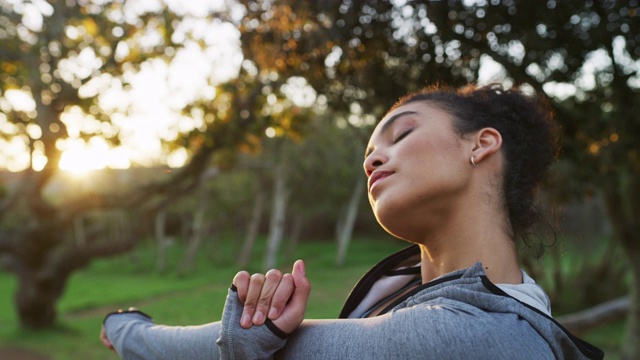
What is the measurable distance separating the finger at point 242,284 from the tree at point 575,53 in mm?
3198

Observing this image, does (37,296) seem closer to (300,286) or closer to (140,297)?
(140,297)

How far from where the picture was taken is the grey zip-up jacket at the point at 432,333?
3.14 feet

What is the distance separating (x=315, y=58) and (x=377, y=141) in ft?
12.0

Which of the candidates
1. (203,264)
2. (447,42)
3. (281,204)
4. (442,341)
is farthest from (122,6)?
(203,264)

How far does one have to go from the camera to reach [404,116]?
1.48 metres

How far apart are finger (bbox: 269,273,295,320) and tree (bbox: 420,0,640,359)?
3191 mm

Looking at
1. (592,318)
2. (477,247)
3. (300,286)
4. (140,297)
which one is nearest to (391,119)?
(477,247)

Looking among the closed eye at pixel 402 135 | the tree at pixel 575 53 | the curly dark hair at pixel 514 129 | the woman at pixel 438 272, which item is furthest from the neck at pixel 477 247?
the tree at pixel 575 53

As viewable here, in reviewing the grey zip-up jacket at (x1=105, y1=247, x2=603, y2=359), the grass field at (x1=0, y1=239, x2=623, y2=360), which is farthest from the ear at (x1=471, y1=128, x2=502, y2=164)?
the grass field at (x1=0, y1=239, x2=623, y2=360)

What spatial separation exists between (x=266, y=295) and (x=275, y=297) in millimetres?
20

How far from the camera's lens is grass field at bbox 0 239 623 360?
11.6 meters

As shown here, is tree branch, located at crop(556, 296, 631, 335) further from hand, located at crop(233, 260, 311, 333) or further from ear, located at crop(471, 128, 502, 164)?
hand, located at crop(233, 260, 311, 333)

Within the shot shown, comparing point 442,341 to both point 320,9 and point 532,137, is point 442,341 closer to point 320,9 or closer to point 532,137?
point 532,137

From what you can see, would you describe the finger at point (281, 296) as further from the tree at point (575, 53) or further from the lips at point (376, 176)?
the tree at point (575, 53)
